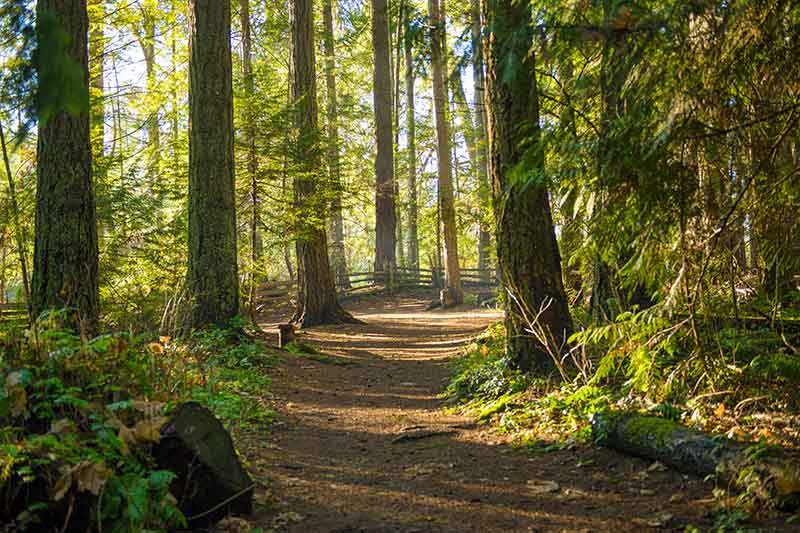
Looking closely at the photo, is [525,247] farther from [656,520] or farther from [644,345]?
[656,520]

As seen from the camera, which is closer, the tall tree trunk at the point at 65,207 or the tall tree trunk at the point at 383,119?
the tall tree trunk at the point at 65,207

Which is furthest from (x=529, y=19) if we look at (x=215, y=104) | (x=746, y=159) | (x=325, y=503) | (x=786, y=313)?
(x=215, y=104)

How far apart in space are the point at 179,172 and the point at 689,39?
35.4 ft

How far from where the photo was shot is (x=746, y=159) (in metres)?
5.30

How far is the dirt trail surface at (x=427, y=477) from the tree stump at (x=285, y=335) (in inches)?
91.2

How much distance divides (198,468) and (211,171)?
7396mm

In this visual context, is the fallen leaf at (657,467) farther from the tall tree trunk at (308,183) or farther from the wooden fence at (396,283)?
the wooden fence at (396,283)

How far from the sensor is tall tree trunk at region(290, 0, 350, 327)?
14.1 metres

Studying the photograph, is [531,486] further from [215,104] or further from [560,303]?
[215,104]

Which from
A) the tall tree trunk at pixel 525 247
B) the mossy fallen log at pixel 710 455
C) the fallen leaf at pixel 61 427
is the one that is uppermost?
the tall tree trunk at pixel 525 247

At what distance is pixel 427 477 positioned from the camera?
17.9 feet

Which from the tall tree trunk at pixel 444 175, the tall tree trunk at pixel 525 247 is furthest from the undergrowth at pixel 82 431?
the tall tree trunk at pixel 444 175

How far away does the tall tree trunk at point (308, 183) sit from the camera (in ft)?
46.4

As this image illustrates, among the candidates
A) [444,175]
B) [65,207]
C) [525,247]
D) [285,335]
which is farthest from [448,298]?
[65,207]
